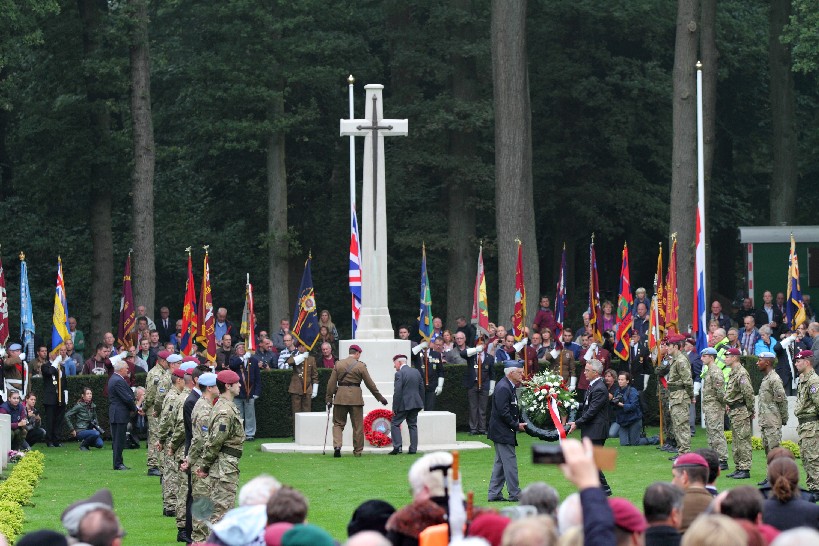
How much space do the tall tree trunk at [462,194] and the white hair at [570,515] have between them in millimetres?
33571

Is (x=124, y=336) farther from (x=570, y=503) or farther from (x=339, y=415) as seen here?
(x=570, y=503)

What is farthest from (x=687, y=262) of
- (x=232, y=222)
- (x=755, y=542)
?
(x=755, y=542)

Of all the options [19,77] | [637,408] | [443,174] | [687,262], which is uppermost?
[19,77]

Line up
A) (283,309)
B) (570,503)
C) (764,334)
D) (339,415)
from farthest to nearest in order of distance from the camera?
(283,309) < (764,334) < (339,415) < (570,503)

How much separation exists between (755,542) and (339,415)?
17.9 metres

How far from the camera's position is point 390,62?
141 feet

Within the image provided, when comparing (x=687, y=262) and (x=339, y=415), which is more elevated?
(x=687, y=262)

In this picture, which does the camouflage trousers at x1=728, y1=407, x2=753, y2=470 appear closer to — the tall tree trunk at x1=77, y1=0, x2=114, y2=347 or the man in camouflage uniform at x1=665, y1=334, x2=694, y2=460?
the man in camouflage uniform at x1=665, y1=334, x2=694, y2=460

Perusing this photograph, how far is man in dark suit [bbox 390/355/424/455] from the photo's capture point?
2541 centimetres

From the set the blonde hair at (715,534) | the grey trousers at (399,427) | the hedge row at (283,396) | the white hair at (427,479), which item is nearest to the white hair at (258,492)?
the white hair at (427,479)

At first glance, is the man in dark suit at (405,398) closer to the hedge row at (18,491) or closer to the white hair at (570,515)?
the hedge row at (18,491)

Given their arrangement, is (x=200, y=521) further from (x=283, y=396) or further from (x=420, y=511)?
(x=283, y=396)

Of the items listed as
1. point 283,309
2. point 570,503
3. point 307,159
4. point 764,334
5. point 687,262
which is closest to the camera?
point 570,503

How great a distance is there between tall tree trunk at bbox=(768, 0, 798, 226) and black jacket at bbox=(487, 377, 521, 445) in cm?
2554
